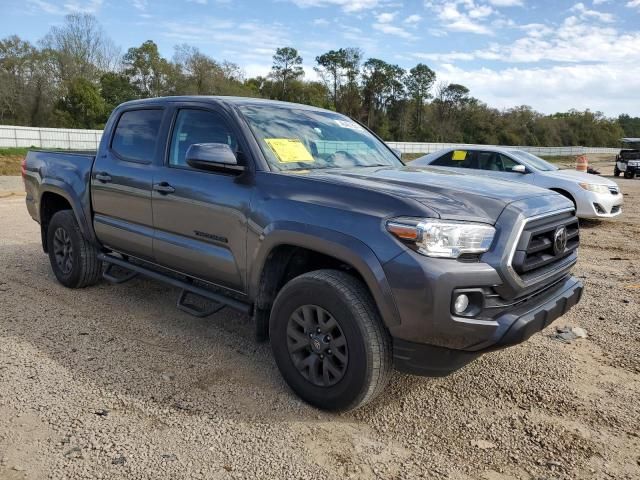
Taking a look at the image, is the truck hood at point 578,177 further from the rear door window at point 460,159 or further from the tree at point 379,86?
the tree at point 379,86

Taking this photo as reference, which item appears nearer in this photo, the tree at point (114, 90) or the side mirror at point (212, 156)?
the side mirror at point (212, 156)

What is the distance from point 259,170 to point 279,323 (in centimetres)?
97

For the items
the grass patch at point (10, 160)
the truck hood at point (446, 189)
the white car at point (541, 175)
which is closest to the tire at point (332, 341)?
the truck hood at point (446, 189)

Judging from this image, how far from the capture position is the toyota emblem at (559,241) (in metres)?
3.03

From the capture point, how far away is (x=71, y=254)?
5.19m

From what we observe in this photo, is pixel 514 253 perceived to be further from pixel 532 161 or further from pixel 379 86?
pixel 379 86

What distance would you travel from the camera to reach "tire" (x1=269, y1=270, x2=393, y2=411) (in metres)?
2.76

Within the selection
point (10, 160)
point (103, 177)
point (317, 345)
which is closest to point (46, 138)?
point (10, 160)

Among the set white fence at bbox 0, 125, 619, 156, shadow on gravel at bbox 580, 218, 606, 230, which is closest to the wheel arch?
shadow on gravel at bbox 580, 218, 606, 230

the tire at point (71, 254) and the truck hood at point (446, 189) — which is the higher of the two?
the truck hood at point (446, 189)

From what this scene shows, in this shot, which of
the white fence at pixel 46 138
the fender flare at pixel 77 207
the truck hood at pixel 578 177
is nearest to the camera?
the fender flare at pixel 77 207

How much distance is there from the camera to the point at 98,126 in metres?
42.2

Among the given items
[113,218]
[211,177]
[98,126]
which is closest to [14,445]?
[211,177]

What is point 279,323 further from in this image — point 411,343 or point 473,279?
point 473,279
